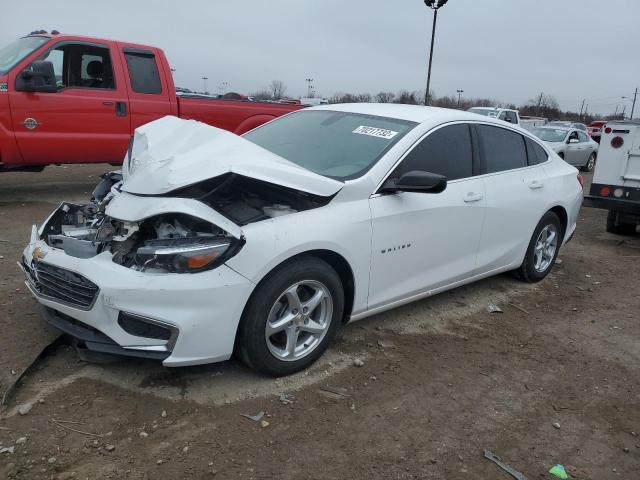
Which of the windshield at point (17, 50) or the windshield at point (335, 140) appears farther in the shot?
the windshield at point (17, 50)

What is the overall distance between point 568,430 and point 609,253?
4.65 m

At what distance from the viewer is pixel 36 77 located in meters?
→ 6.66

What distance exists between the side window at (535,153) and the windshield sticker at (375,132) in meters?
1.84

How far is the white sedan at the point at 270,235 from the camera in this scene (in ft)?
9.34

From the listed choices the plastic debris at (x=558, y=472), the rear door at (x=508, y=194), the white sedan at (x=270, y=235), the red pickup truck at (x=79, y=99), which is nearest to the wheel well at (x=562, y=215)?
the rear door at (x=508, y=194)

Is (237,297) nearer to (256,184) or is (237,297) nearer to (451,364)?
(256,184)

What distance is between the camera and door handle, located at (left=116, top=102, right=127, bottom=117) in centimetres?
747

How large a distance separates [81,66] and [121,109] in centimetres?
74

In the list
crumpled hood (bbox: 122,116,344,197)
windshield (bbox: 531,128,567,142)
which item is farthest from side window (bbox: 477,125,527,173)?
windshield (bbox: 531,128,567,142)

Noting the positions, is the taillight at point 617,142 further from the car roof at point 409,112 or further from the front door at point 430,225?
the front door at point 430,225

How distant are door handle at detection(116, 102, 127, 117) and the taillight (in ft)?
22.0

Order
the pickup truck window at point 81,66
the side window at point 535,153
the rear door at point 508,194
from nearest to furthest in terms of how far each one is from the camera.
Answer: the rear door at point 508,194 → the side window at point 535,153 → the pickup truck window at point 81,66

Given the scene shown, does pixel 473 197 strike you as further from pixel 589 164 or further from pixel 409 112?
pixel 589 164

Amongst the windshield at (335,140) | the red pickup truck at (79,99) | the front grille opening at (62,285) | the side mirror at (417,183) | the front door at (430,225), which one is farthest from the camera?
the red pickup truck at (79,99)
